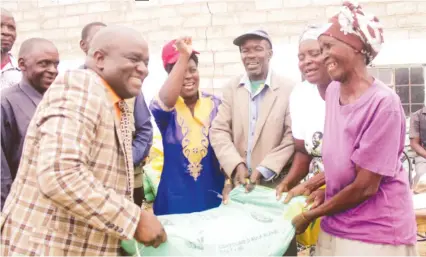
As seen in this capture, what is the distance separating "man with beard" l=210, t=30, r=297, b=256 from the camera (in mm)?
2934

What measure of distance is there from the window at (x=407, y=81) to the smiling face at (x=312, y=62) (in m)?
5.43

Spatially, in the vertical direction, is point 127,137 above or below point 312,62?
below

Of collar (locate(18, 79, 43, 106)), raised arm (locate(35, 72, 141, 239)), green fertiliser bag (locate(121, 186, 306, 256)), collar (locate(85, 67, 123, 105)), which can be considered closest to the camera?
raised arm (locate(35, 72, 141, 239))

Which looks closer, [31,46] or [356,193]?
[356,193]

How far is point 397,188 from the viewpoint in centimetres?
226

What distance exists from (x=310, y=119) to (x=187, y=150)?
83 cm

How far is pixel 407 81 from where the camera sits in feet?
26.5

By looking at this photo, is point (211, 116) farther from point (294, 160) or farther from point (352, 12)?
point (352, 12)

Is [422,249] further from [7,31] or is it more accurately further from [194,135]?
[7,31]

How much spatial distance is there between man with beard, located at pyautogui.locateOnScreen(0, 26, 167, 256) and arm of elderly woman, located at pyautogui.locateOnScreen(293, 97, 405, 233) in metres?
0.91

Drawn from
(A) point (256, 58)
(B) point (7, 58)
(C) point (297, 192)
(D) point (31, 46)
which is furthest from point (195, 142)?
(B) point (7, 58)

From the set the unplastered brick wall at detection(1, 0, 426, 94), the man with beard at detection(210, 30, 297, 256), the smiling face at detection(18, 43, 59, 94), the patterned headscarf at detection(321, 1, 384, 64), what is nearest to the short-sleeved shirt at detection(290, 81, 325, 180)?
the man with beard at detection(210, 30, 297, 256)

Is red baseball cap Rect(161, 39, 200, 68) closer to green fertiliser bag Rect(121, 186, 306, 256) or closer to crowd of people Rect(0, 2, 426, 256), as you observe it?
crowd of people Rect(0, 2, 426, 256)

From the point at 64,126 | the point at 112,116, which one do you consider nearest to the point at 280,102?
the point at 112,116
